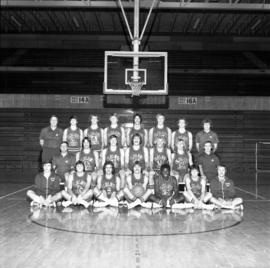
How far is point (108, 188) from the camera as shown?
7336 millimetres

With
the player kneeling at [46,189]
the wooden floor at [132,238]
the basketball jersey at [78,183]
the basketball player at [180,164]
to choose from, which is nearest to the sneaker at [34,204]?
the player kneeling at [46,189]

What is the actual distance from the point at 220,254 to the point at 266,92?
50.6 ft

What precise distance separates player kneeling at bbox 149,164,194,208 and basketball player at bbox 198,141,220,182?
0.90 m

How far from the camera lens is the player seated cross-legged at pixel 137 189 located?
720 centimetres

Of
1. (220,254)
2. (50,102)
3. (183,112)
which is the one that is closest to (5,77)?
(50,102)

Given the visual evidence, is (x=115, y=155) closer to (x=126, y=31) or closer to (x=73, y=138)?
(x=73, y=138)

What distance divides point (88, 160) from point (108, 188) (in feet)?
2.70

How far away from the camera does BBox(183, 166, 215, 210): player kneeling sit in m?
7.17

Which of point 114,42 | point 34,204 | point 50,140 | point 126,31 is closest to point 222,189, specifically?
point 34,204

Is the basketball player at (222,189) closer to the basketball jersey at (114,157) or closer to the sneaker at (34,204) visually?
the basketball jersey at (114,157)

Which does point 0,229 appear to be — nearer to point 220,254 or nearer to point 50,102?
point 220,254

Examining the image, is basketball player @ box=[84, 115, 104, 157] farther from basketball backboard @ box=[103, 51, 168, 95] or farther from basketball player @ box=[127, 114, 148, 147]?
basketball backboard @ box=[103, 51, 168, 95]

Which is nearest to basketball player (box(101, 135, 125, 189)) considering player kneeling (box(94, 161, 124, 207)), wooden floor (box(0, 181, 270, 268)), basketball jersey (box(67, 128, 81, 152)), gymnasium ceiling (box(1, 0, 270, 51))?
player kneeling (box(94, 161, 124, 207))

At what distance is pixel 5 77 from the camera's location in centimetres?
1812
